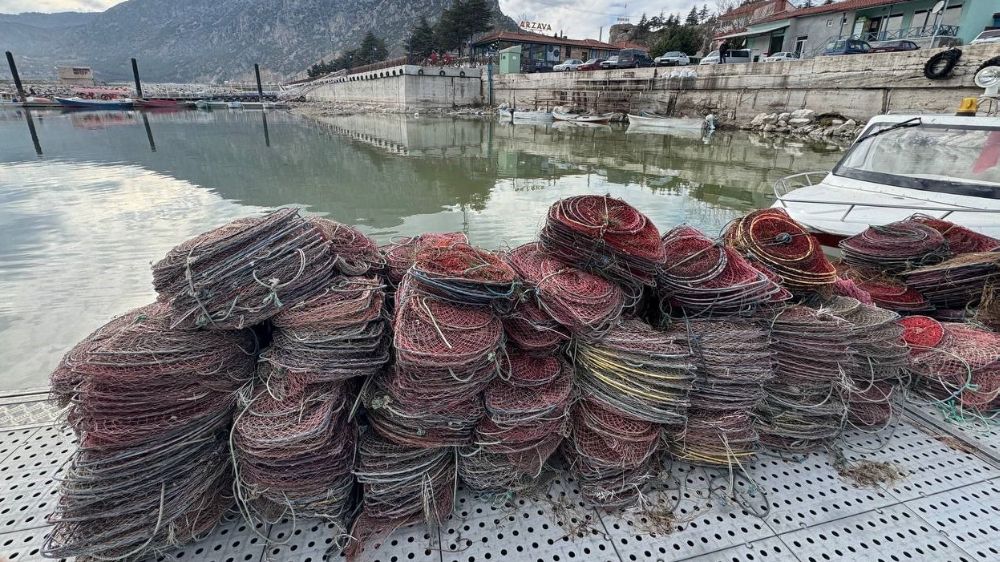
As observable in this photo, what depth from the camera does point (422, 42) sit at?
5962cm

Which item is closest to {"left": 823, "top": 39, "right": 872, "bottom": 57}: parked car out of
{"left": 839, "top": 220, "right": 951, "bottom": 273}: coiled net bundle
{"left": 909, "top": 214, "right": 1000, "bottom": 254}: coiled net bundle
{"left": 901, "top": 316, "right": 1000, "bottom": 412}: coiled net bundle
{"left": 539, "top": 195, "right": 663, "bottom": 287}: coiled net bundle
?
{"left": 909, "top": 214, "right": 1000, "bottom": 254}: coiled net bundle

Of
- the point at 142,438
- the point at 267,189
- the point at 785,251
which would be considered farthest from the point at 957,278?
the point at 267,189

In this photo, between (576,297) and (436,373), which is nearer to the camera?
(436,373)

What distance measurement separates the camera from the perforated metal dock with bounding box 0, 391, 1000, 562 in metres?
2.27

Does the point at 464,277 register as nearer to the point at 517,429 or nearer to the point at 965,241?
the point at 517,429

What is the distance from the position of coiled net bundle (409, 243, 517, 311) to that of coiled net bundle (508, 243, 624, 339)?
0.21 meters

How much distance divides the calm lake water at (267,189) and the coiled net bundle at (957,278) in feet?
17.1

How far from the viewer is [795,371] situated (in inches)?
116

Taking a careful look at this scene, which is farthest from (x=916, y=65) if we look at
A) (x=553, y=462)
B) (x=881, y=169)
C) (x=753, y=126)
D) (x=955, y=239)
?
(x=553, y=462)

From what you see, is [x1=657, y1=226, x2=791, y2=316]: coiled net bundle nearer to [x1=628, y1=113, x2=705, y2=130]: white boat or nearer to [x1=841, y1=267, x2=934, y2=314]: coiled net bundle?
[x1=841, y1=267, x2=934, y2=314]: coiled net bundle

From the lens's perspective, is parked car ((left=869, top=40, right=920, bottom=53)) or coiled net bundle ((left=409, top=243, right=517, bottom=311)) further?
parked car ((left=869, top=40, right=920, bottom=53))

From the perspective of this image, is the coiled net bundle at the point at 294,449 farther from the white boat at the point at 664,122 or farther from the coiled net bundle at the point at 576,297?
the white boat at the point at 664,122

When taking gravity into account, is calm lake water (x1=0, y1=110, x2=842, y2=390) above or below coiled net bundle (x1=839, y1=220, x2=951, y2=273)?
below

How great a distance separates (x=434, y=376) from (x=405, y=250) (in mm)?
1431
